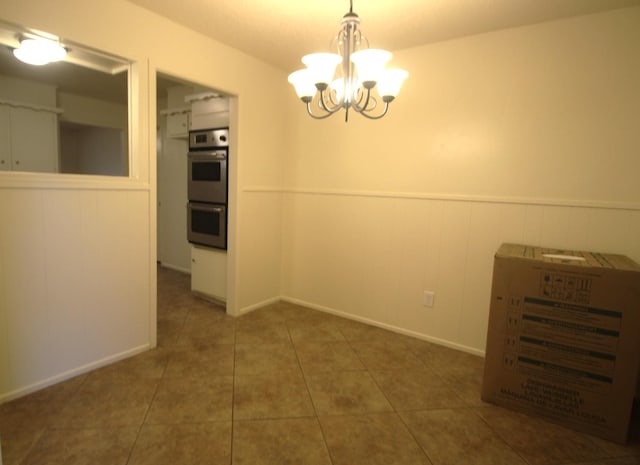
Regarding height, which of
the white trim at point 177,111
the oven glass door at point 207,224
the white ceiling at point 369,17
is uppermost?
the white ceiling at point 369,17

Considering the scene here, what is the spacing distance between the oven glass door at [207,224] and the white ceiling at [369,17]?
144 centimetres

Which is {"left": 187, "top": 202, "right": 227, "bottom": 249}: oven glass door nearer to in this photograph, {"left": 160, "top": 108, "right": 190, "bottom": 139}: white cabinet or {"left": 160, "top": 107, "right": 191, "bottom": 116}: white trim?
{"left": 160, "top": 108, "right": 190, "bottom": 139}: white cabinet

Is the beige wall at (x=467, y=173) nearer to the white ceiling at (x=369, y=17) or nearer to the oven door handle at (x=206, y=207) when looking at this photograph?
the white ceiling at (x=369, y=17)

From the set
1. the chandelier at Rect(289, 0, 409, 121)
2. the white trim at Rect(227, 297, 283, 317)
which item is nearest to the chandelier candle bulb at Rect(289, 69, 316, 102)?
the chandelier at Rect(289, 0, 409, 121)

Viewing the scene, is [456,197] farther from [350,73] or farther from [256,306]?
[256,306]

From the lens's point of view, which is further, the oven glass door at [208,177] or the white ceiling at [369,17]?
the oven glass door at [208,177]

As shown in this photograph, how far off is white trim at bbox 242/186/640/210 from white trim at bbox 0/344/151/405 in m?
1.53

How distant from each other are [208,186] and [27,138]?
2.55 metres

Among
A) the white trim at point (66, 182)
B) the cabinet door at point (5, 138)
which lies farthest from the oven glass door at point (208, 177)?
the cabinet door at point (5, 138)

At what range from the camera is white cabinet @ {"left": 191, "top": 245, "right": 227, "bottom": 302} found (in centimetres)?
334

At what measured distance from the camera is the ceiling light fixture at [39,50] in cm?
191

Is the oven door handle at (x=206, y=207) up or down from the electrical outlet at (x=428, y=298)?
up

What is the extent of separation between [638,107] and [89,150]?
20.2ft

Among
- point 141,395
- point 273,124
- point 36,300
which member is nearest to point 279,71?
point 273,124
